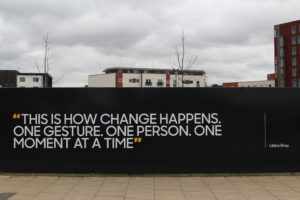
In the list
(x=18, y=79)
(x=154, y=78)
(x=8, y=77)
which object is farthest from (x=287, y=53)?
(x=8, y=77)

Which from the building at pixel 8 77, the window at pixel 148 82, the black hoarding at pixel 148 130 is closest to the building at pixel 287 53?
the window at pixel 148 82

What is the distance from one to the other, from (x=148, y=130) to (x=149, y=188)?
184 centimetres

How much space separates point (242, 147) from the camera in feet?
31.5

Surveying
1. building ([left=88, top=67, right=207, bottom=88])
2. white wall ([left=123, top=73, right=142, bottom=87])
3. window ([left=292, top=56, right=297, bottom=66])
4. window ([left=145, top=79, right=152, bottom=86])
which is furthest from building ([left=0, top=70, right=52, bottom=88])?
window ([left=292, top=56, right=297, bottom=66])

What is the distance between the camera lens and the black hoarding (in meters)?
9.53

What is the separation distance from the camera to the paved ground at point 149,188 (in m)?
7.43

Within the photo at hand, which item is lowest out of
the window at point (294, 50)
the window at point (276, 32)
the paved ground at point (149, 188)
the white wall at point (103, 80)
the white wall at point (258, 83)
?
the paved ground at point (149, 188)

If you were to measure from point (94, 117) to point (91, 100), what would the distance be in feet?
1.50

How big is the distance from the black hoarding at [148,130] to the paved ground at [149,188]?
1.39 ft

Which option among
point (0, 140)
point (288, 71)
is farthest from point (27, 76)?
point (0, 140)

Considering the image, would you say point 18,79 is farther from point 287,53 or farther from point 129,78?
point 287,53

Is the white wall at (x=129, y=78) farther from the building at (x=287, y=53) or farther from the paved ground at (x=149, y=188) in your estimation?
the paved ground at (x=149, y=188)

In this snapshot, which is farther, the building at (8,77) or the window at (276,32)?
the window at (276,32)

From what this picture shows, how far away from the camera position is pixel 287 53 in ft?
332
